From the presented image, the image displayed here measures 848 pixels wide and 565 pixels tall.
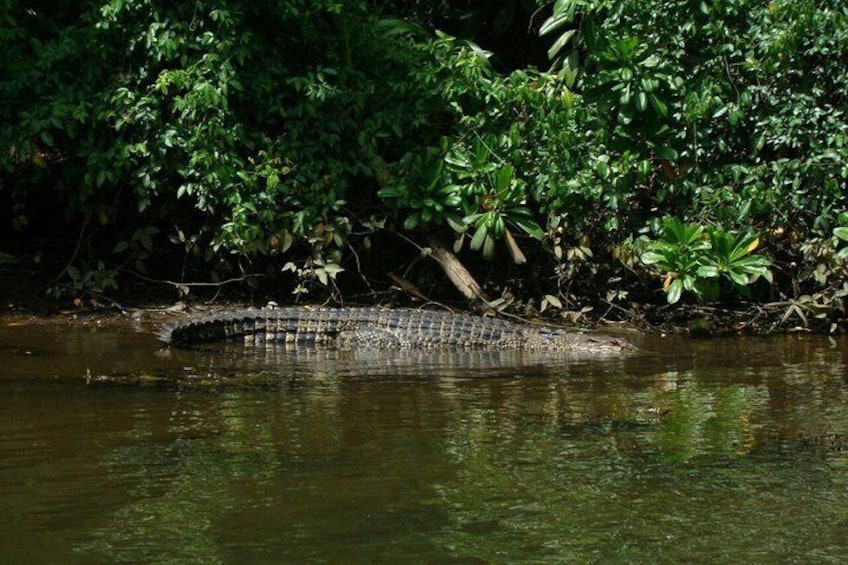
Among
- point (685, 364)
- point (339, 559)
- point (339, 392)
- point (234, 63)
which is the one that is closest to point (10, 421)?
point (339, 392)

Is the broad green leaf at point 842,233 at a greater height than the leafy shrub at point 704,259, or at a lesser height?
greater

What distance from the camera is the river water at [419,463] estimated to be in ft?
11.1

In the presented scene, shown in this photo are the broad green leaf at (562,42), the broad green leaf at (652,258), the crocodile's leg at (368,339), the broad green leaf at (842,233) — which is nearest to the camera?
the broad green leaf at (842,233)

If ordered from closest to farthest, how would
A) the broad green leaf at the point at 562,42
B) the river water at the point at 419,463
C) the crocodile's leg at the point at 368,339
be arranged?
the river water at the point at 419,463 < the crocodile's leg at the point at 368,339 < the broad green leaf at the point at 562,42

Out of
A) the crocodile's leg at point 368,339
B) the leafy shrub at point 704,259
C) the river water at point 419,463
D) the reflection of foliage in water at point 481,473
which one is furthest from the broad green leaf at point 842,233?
the crocodile's leg at point 368,339

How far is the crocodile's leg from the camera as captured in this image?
8.12 meters

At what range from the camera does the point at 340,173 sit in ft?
29.5

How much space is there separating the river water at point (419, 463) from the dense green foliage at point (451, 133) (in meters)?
1.93

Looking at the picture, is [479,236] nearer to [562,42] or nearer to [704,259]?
[704,259]

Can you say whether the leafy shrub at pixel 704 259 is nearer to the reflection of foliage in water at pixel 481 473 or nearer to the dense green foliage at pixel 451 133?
the dense green foliage at pixel 451 133

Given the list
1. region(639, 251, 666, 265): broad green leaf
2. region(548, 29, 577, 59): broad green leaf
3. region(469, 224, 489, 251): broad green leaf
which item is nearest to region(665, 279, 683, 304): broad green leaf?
region(639, 251, 666, 265): broad green leaf

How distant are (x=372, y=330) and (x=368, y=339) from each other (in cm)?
8

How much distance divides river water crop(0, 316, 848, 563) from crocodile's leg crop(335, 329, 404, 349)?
1179 millimetres

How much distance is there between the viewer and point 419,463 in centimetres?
429
